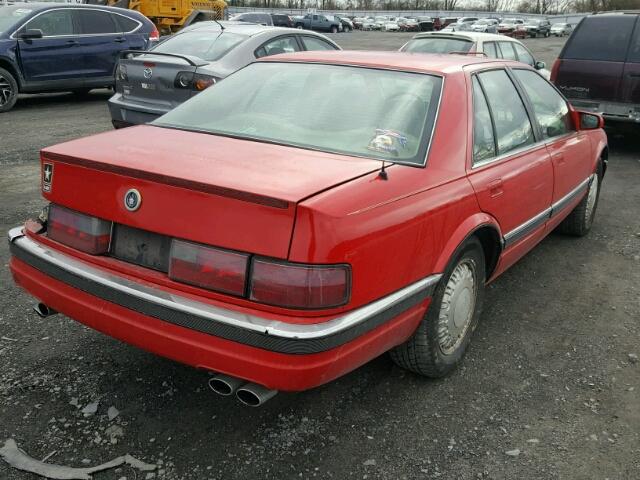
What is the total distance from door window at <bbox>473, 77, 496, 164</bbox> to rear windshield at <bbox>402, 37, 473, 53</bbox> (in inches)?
272

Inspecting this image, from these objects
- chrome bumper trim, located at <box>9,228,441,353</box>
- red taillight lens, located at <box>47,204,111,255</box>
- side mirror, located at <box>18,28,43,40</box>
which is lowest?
chrome bumper trim, located at <box>9,228,441,353</box>

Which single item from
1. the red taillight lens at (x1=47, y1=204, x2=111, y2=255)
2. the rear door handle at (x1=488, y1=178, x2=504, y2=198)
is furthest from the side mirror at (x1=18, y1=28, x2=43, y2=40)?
the rear door handle at (x1=488, y1=178, x2=504, y2=198)

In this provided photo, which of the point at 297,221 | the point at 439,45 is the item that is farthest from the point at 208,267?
the point at 439,45

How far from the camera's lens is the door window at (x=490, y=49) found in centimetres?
985

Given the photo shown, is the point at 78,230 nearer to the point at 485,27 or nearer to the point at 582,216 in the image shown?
the point at 582,216

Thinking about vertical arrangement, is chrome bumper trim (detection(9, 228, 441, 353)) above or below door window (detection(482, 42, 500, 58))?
Answer: below

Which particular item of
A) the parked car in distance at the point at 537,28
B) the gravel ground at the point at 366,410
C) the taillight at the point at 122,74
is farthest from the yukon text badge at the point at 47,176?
the parked car in distance at the point at 537,28

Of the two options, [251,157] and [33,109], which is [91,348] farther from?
[33,109]

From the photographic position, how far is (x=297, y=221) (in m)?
2.13

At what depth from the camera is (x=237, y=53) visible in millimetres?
7344

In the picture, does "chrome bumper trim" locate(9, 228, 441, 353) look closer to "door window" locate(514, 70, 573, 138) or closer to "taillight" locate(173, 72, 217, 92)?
"door window" locate(514, 70, 573, 138)

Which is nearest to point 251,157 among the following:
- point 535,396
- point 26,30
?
point 535,396

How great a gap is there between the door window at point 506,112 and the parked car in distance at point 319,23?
4816cm

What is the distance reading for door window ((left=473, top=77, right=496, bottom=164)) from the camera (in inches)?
123
